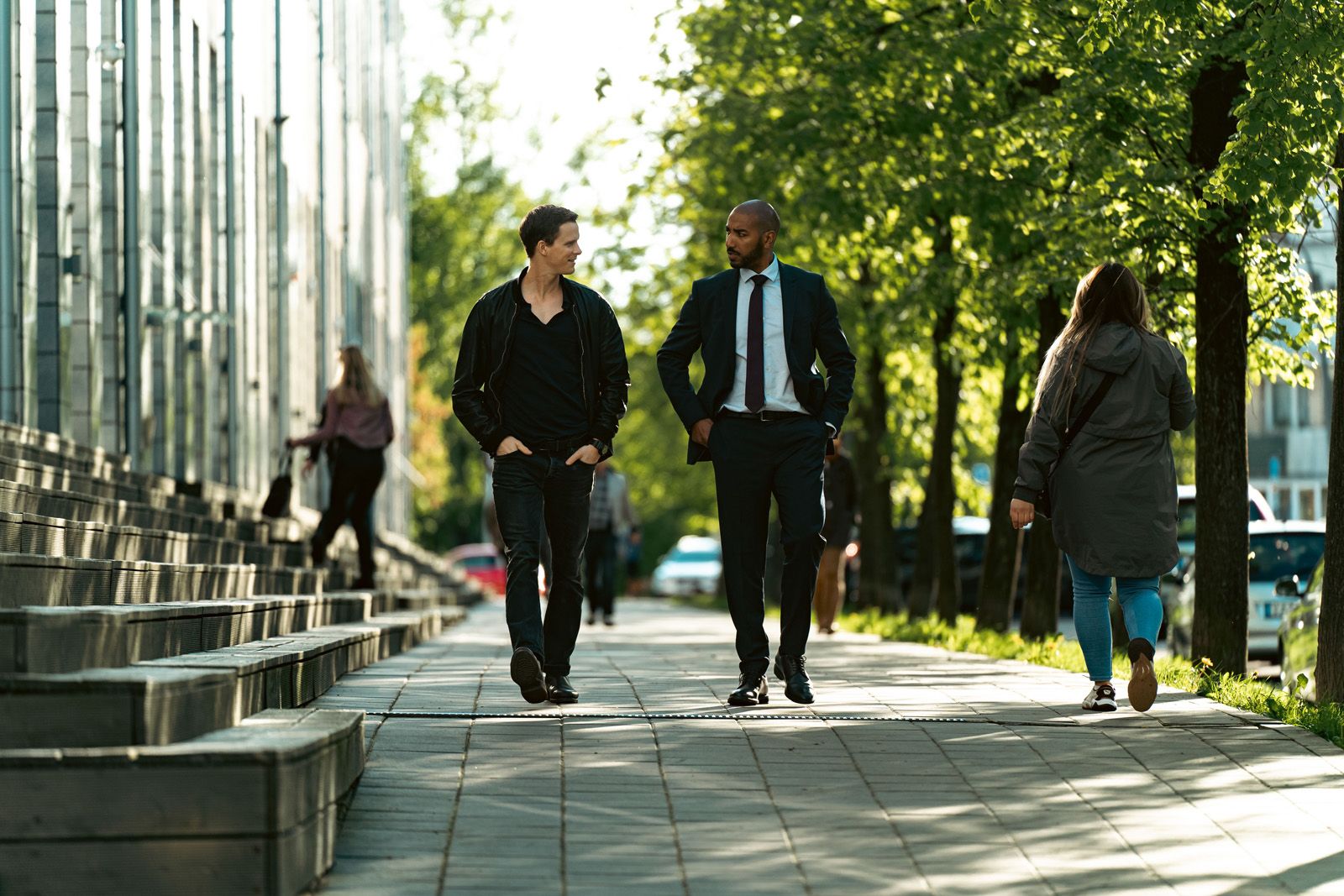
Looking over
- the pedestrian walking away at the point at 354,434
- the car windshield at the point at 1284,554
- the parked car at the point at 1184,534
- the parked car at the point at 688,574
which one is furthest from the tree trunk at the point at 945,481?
the parked car at the point at 688,574

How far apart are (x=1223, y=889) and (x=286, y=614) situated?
5.35 metres

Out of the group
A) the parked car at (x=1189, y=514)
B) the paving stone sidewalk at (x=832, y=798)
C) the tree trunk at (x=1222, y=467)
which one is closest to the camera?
the paving stone sidewalk at (x=832, y=798)

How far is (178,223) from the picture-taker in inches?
830

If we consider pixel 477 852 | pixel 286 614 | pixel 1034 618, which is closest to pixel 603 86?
pixel 1034 618

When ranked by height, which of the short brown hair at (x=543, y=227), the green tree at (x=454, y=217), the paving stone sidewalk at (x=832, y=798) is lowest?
the paving stone sidewalk at (x=832, y=798)

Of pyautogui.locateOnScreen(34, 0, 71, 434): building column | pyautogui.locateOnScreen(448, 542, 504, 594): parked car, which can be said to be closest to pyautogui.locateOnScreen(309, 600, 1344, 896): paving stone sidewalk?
pyautogui.locateOnScreen(34, 0, 71, 434): building column

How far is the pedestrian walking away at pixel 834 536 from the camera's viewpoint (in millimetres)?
19016

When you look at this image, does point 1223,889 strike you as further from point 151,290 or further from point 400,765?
point 151,290

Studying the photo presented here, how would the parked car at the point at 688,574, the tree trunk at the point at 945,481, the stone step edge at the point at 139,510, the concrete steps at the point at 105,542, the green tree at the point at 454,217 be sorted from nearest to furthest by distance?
the concrete steps at the point at 105,542 < the stone step edge at the point at 139,510 < the tree trunk at the point at 945,481 < the parked car at the point at 688,574 < the green tree at the point at 454,217

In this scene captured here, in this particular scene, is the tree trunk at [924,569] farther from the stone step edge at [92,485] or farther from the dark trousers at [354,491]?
the stone step edge at [92,485]

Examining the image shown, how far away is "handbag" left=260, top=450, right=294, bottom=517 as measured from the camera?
17141 millimetres

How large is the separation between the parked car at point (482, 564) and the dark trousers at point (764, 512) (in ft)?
153

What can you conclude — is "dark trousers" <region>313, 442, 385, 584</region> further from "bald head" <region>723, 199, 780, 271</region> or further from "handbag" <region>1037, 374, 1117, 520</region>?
"handbag" <region>1037, 374, 1117, 520</region>

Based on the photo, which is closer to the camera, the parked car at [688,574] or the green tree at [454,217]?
the parked car at [688,574]
